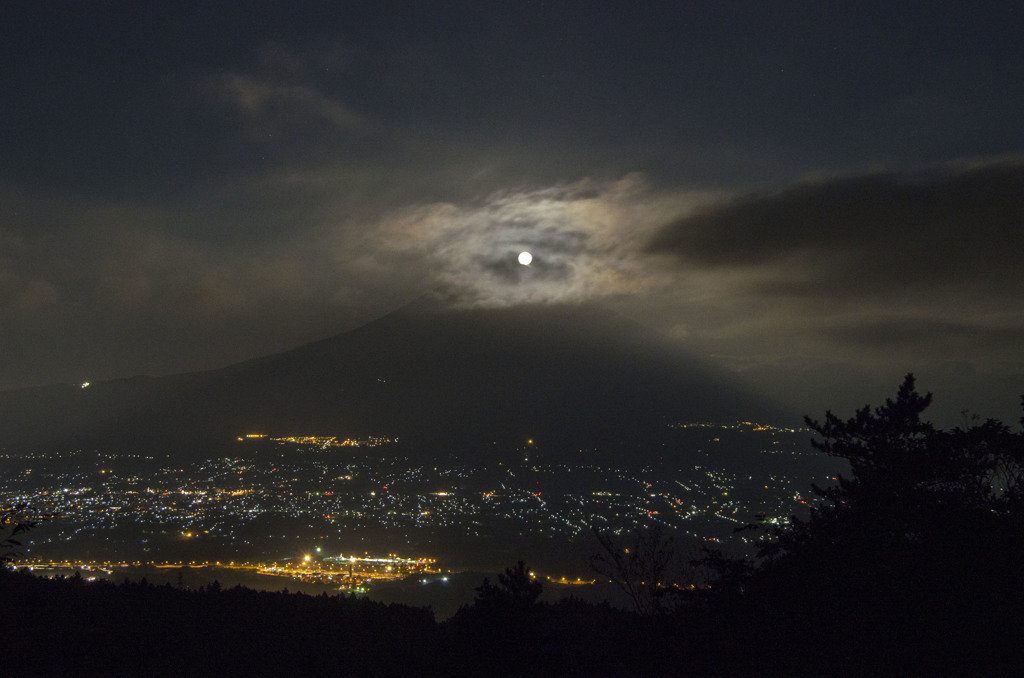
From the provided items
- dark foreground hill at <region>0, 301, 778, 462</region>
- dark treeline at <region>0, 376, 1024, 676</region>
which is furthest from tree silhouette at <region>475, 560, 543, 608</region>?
dark foreground hill at <region>0, 301, 778, 462</region>

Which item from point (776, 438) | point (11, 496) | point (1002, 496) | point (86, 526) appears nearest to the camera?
point (1002, 496)

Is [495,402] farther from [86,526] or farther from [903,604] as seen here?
[903,604]

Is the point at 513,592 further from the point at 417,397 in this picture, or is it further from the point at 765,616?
the point at 417,397

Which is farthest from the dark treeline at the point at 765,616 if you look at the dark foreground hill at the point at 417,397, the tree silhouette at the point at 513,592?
the dark foreground hill at the point at 417,397

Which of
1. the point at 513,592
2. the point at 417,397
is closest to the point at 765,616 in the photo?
the point at 513,592

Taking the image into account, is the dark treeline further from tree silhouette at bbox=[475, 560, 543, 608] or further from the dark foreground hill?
the dark foreground hill

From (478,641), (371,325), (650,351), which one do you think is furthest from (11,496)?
(650,351)

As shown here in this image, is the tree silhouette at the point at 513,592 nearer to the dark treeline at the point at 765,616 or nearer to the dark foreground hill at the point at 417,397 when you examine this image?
the dark treeline at the point at 765,616
